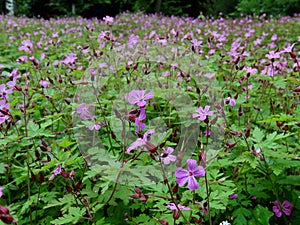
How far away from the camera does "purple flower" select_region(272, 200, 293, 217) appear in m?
1.94

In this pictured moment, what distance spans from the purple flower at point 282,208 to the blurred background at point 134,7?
15784 millimetres

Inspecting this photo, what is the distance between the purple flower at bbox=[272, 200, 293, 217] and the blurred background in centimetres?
1578

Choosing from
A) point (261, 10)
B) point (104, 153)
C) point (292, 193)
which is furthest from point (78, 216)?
point (261, 10)

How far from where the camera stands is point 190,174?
4.09 feet

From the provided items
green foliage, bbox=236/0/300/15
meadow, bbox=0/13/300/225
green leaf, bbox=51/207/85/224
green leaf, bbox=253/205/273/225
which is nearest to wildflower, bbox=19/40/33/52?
meadow, bbox=0/13/300/225

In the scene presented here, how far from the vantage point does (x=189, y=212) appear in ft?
5.45

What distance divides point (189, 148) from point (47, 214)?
0.89 metres

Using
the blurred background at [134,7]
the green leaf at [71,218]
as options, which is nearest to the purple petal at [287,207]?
the green leaf at [71,218]

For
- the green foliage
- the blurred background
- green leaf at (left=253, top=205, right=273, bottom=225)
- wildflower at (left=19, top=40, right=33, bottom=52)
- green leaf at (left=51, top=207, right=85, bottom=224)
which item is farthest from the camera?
the blurred background

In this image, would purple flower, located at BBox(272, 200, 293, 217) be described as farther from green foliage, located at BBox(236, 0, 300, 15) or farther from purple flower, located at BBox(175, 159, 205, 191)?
green foliage, located at BBox(236, 0, 300, 15)

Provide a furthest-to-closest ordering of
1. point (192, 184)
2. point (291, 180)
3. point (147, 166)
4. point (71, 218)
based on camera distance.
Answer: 1. point (291, 180)
2. point (147, 166)
3. point (71, 218)
4. point (192, 184)

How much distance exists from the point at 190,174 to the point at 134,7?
59.1 feet

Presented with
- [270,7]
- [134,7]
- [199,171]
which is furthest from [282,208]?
[270,7]

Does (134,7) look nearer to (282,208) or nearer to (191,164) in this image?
(282,208)
